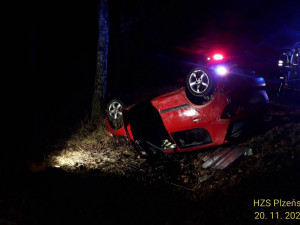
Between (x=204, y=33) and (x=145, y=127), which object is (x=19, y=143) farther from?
(x=204, y=33)

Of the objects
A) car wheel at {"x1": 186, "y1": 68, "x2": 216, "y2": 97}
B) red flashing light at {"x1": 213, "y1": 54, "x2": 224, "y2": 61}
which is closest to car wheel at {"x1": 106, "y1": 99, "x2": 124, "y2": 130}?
car wheel at {"x1": 186, "y1": 68, "x2": 216, "y2": 97}

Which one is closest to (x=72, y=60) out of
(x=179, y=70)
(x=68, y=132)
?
(x=179, y=70)

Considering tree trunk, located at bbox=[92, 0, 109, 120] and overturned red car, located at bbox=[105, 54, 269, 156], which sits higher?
tree trunk, located at bbox=[92, 0, 109, 120]

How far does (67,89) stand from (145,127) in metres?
8.07

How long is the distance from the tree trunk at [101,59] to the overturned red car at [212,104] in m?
2.42

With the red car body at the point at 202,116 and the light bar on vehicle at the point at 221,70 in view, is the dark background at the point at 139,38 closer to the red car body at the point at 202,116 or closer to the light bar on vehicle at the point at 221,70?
the red car body at the point at 202,116

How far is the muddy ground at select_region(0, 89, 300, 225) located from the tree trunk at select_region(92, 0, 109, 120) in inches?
90.3

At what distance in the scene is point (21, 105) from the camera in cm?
1072

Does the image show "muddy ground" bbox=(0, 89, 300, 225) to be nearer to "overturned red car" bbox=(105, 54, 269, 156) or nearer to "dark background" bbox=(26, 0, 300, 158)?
"overturned red car" bbox=(105, 54, 269, 156)

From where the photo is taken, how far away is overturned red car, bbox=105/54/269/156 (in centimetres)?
421

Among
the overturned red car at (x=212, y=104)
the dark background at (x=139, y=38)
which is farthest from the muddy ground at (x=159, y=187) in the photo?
the dark background at (x=139, y=38)

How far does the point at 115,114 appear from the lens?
20.8ft

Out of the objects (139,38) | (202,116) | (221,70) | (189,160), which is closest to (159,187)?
(189,160)

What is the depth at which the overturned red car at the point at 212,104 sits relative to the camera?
4211mm
